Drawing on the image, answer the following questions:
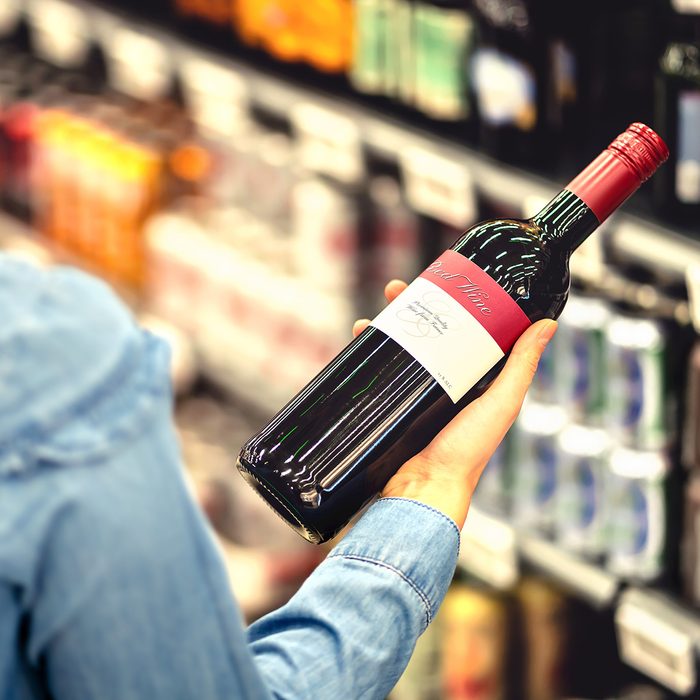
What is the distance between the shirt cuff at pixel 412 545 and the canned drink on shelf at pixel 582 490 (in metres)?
0.86

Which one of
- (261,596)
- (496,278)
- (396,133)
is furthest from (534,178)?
(261,596)

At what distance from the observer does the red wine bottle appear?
0.98 m

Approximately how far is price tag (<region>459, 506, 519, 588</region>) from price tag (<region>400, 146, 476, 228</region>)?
1.48 ft

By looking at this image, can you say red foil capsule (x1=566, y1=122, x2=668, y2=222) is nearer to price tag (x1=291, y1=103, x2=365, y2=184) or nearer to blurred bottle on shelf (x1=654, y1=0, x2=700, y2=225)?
blurred bottle on shelf (x1=654, y1=0, x2=700, y2=225)

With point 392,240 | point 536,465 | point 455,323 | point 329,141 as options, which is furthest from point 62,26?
point 455,323

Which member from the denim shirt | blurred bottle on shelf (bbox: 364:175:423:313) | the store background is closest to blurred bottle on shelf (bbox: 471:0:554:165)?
the store background

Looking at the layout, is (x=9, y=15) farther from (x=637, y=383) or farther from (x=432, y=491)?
(x=432, y=491)

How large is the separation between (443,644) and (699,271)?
0.85 m

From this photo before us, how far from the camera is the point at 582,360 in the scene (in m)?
1.68

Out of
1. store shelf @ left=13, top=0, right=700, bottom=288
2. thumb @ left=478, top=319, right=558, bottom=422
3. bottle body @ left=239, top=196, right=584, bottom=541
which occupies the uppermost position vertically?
thumb @ left=478, top=319, right=558, bottom=422

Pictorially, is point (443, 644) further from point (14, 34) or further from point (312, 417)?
point (14, 34)

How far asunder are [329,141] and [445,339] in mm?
1170

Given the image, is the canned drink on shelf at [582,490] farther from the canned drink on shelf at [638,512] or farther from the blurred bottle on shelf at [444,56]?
the blurred bottle on shelf at [444,56]

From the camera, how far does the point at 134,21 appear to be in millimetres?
2680
